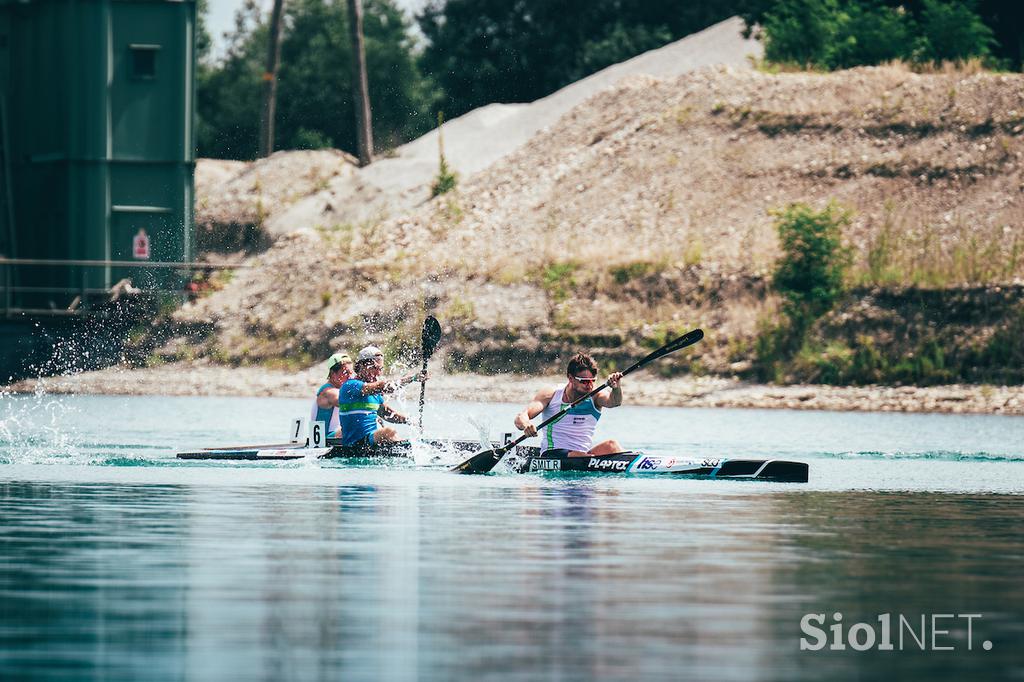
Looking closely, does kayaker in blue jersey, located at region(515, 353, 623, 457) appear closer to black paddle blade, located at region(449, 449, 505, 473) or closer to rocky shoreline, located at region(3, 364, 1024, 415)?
black paddle blade, located at region(449, 449, 505, 473)

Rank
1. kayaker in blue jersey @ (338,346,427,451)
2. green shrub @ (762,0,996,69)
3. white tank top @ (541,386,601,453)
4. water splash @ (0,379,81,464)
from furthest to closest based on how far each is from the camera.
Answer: green shrub @ (762,0,996,69) → water splash @ (0,379,81,464) → kayaker in blue jersey @ (338,346,427,451) → white tank top @ (541,386,601,453)

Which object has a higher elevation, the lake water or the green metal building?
the green metal building

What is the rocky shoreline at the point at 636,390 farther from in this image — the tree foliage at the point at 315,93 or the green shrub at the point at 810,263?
the tree foliage at the point at 315,93

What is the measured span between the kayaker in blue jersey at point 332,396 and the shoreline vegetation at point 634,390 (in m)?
20.5

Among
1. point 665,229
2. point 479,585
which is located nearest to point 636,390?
point 665,229

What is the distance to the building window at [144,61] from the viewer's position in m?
55.4

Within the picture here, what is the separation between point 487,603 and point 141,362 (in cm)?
4414

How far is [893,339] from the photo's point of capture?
49.9 m

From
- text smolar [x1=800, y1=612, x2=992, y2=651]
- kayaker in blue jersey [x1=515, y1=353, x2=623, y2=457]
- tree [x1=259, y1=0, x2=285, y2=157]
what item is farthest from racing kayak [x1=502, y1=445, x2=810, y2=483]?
tree [x1=259, y1=0, x2=285, y2=157]

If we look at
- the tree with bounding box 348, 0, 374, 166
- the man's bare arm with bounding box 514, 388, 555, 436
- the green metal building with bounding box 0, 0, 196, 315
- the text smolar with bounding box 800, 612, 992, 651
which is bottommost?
the text smolar with bounding box 800, 612, 992, 651

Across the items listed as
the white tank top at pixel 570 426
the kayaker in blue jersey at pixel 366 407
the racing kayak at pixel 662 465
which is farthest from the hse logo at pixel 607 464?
the kayaker in blue jersey at pixel 366 407

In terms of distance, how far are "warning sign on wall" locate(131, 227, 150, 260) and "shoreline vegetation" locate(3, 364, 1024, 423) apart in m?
3.22

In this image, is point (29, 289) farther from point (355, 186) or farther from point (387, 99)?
point (387, 99)

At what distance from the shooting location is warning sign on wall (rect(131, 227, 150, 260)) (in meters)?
54.6
